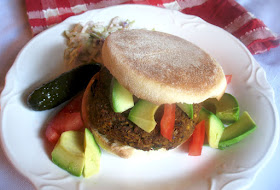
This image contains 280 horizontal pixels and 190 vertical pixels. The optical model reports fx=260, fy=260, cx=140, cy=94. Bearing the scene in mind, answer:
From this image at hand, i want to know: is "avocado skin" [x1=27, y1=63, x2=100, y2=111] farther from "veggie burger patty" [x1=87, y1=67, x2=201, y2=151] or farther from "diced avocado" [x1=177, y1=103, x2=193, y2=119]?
"diced avocado" [x1=177, y1=103, x2=193, y2=119]

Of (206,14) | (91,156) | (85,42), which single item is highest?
(85,42)

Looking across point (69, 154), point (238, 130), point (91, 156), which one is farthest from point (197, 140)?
point (69, 154)

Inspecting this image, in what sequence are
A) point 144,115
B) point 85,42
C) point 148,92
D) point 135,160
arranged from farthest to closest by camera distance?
point 85,42 → point 135,160 → point 144,115 → point 148,92

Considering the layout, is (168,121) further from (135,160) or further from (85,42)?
(85,42)

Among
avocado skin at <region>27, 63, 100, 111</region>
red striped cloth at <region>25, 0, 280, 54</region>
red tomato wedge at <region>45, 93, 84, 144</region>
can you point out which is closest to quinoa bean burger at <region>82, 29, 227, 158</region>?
red tomato wedge at <region>45, 93, 84, 144</region>

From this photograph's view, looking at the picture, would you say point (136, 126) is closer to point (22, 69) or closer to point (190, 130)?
point (190, 130)

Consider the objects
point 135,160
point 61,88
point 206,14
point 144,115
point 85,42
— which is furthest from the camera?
point 206,14

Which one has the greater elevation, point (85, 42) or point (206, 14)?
point (85, 42)

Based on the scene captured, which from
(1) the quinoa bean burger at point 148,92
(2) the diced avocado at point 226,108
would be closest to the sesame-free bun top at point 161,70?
(1) the quinoa bean burger at point 148,92

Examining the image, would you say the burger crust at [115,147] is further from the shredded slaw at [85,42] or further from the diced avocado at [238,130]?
the shredded slaw at [85,42]
